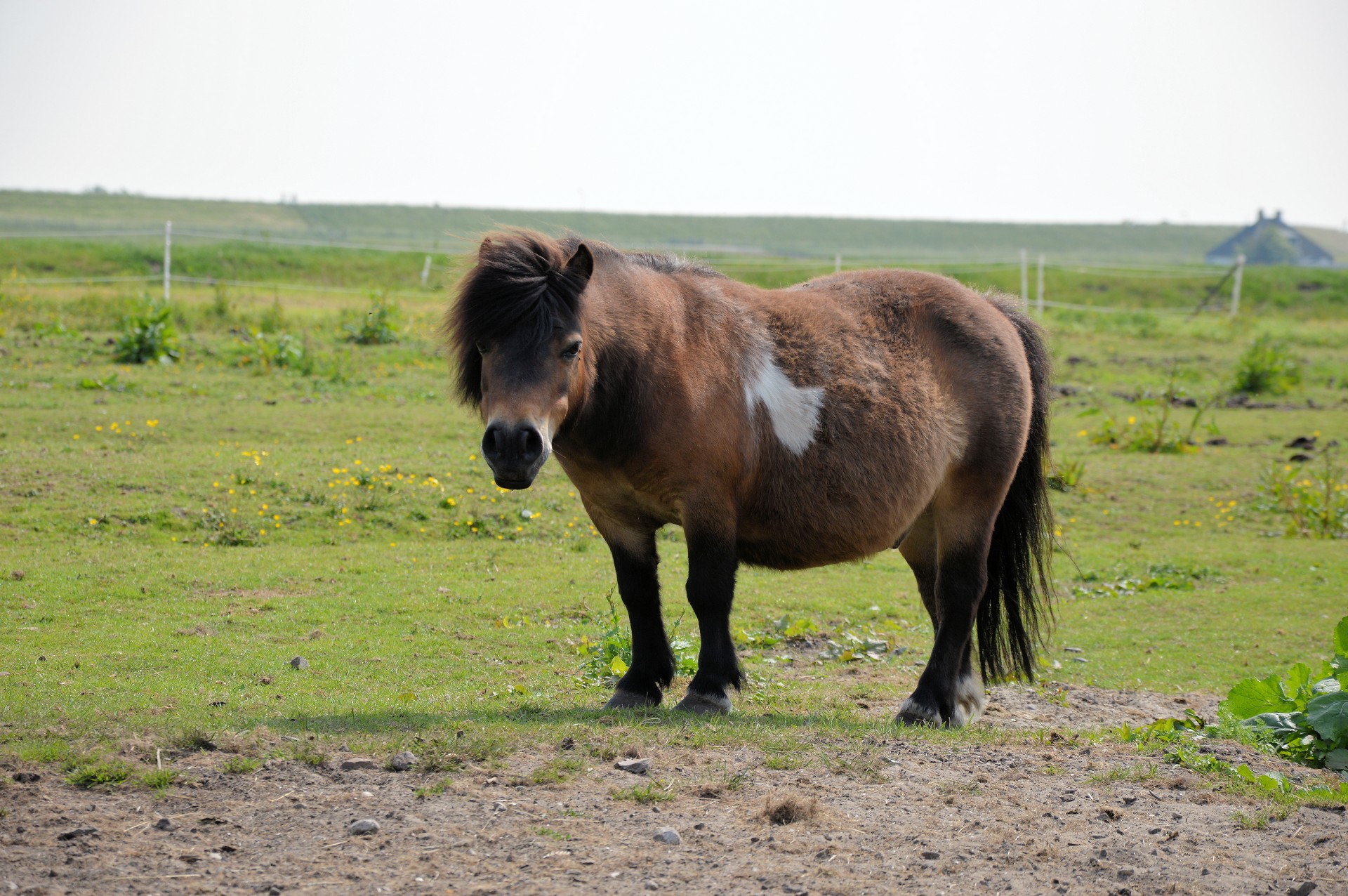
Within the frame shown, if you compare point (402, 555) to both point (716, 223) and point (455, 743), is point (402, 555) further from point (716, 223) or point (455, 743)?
point (716, 223)

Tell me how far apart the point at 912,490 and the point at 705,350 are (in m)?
1.48

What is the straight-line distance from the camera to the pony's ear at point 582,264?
17.3 feet

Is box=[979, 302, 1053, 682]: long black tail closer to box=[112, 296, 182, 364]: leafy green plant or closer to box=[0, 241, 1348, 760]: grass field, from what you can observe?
box=[0, 241, 1348, 760]: grass field

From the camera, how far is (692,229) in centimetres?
8488

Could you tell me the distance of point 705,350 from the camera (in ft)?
19.2

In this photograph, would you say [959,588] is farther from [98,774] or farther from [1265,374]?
[1265,374]

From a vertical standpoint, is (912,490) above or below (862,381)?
below

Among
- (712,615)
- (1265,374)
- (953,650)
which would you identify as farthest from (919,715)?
(1265,374)

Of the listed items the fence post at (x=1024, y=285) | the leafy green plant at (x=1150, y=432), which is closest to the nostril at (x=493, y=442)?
the fence post at (x=1024, y=285)

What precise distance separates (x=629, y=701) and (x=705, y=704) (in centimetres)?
48

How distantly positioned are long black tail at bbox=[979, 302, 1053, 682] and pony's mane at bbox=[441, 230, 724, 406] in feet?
11.2

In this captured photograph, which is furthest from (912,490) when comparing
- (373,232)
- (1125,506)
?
(373,232)

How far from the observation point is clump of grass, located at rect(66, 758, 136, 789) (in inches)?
170

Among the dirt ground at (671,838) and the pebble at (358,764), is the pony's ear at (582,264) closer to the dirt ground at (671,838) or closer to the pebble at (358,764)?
the dirt ground at (671,838)
